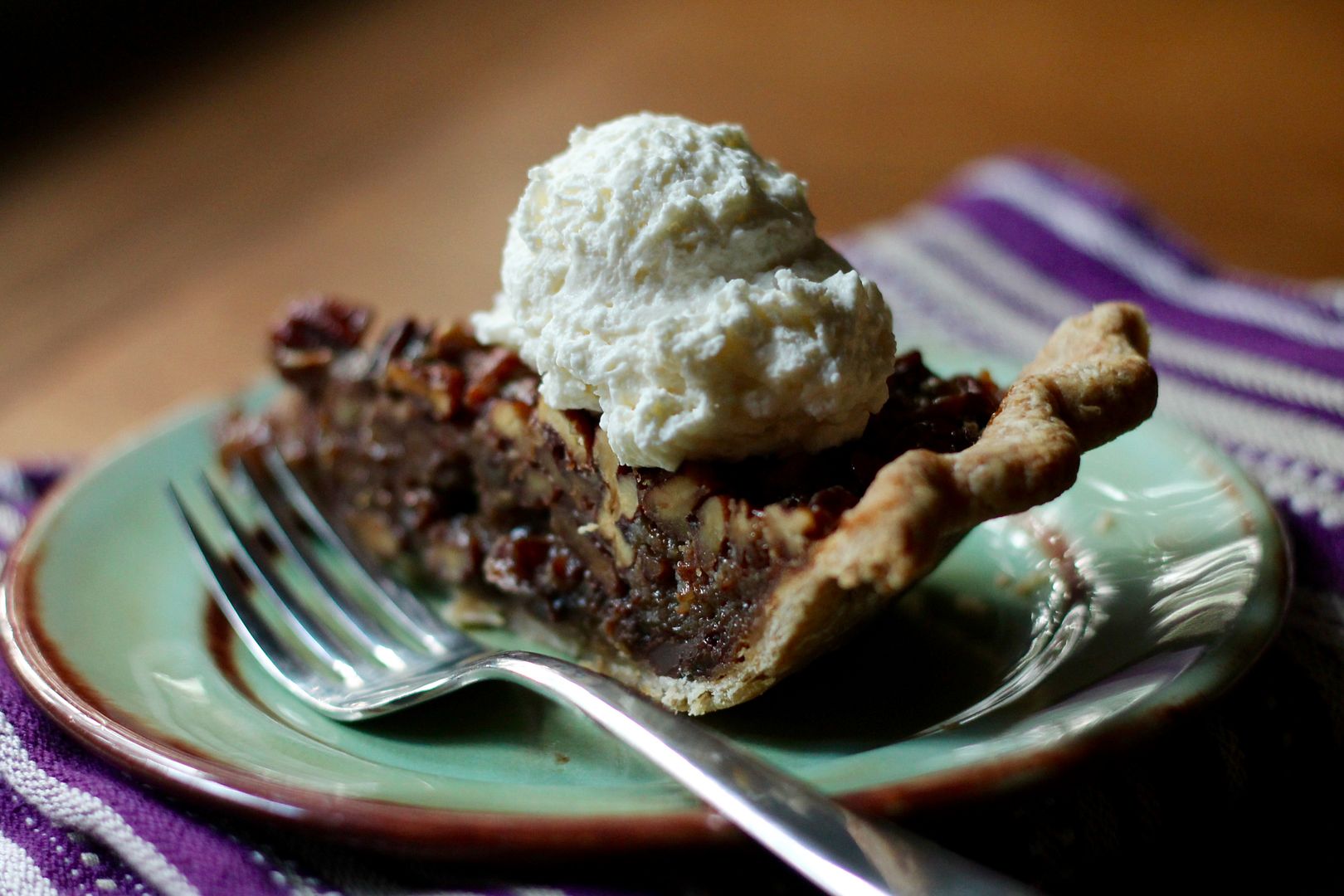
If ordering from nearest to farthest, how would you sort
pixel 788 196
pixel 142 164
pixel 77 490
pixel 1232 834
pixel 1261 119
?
pixel 1232 834 → pixel 788 196 → pixel 77 490 → pixel 1261 119 → pixel 142 164

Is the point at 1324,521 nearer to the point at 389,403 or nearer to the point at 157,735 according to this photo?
the point at 389,403

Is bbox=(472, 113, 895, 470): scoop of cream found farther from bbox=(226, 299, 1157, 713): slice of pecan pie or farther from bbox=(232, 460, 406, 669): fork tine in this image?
bbox=(232, 460, 406, 669): fork tine

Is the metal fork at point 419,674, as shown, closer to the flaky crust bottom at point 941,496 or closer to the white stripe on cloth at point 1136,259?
the flaky crust bottom at point 941,496

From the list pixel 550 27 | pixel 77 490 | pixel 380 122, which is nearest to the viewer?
pixel 77 490

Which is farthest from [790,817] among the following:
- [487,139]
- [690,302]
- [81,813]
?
[487,139]

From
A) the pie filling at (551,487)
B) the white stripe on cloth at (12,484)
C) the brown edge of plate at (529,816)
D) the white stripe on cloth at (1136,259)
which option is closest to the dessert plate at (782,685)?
the brown edge of plate at (529,816)

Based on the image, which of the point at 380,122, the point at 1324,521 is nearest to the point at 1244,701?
the point at 1324,521

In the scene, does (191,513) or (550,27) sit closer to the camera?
(191,513)

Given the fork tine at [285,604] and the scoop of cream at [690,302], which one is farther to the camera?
the fork tine at [285,604]
